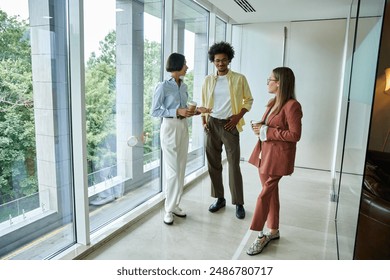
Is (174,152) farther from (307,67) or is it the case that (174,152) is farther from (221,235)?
(307,67)

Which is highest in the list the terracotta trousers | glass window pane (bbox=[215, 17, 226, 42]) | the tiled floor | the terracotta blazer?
glass window pane (bbox=[215, 17, 226, 42])

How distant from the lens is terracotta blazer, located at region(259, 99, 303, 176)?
74.4 inches

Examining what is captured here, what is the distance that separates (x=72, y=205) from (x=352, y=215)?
180 centimetres

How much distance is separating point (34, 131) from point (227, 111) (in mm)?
1566

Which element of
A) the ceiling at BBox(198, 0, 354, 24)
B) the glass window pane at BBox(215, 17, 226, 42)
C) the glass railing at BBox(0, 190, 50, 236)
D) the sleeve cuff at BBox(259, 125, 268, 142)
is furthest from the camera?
the glass window pane at BBox(215, 17, 226, 42)

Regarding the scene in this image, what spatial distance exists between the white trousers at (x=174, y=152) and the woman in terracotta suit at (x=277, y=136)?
0.68 metres

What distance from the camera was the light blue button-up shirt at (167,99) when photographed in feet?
7.73

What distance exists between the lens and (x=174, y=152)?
243cm

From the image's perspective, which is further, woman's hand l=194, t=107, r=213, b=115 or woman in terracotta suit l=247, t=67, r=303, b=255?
woman's hand l=194, t=107, r=213, b=115

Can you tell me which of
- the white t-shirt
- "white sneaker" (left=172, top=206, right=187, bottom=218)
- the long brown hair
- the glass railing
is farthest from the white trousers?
the glass railing

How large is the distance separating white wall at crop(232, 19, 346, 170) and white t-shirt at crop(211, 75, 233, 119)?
192 cm

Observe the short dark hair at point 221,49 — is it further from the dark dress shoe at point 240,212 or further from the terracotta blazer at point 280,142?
the dark dress shoe at point 240,212

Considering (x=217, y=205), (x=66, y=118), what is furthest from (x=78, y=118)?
(x=217, y=205)

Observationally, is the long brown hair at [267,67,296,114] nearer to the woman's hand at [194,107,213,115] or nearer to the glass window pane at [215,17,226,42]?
the woman's hand at [194,107,213,115]
